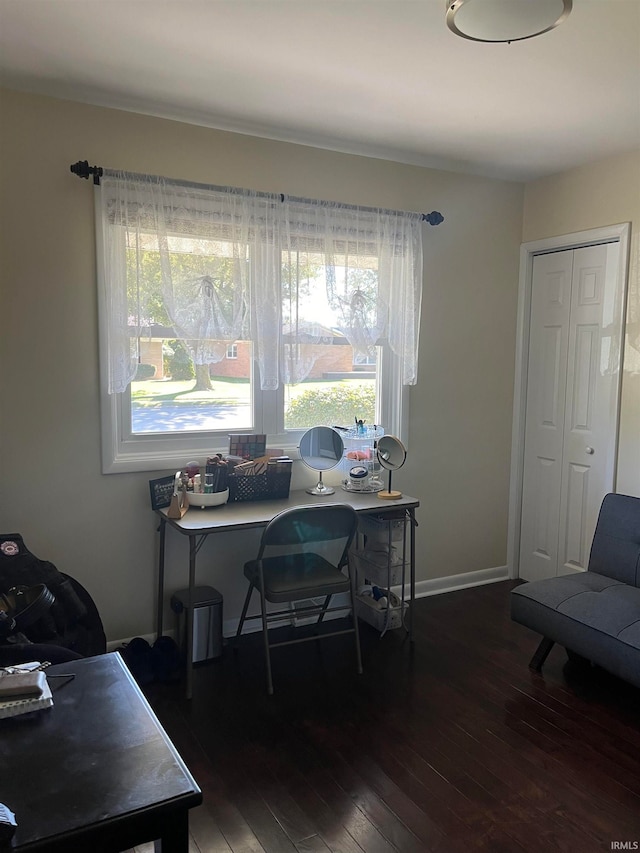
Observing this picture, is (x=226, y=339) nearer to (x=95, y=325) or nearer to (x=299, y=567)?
(x=95, y=325)

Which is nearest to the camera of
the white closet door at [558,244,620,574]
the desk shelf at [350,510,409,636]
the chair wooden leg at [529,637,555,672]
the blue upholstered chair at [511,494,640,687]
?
the blue upholstered chair at [511,494,640,687]

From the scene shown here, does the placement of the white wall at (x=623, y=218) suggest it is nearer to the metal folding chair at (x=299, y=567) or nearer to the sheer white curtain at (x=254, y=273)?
the sheer white curtain at (x=254, y=273)

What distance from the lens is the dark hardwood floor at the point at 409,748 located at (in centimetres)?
192

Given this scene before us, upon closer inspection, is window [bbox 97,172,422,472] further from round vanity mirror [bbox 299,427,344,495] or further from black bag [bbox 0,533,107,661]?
black bag [bbox 0,533,107,661]

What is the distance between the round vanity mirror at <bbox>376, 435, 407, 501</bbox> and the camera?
10.4 feet

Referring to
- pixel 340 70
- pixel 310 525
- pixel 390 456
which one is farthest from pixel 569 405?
pixel 340 70

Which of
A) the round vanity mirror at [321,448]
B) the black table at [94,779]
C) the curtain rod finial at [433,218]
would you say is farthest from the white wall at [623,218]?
the black table at [94,779]

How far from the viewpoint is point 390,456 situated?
10.5 feet

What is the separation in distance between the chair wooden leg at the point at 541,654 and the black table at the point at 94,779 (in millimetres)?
2142

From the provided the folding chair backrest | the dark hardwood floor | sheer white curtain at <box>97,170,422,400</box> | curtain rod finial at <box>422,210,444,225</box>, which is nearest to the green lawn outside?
sheer white curtain at <box>97,170,422,400</box>

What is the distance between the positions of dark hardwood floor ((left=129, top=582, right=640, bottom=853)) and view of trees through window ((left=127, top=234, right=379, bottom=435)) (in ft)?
4.02

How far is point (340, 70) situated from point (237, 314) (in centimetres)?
113

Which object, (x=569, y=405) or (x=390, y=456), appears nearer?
(x=390, y=456)

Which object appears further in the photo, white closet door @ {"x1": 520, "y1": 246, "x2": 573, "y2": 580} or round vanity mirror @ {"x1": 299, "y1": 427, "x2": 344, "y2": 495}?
white closet door @ {"x1": 520, "y1": 246, "x2": 573, "y2": 580}
